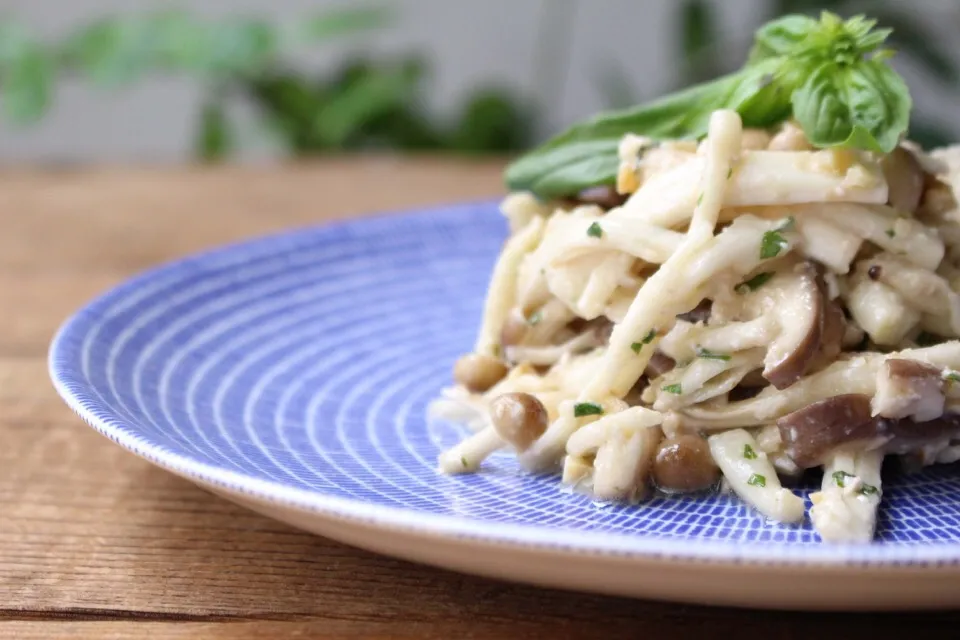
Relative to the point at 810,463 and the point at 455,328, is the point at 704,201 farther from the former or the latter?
the point at 455,328

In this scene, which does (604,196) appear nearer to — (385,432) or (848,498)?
(385,432)

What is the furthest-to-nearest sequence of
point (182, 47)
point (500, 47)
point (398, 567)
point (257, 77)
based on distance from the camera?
point (500, 47), point (257, 77), point (182, 47), point (398, 567)

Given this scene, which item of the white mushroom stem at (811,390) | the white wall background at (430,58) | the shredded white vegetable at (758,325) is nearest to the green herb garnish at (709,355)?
the shredded white vegetable at (758,325)

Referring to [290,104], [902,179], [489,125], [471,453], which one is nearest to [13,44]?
[290,104]

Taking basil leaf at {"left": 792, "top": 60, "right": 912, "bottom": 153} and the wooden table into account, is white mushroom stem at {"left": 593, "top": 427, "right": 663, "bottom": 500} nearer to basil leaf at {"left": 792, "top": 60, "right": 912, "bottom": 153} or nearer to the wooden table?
the wooden table

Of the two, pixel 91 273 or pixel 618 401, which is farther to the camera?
pixel 91 273

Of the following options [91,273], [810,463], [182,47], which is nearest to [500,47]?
[182,47]

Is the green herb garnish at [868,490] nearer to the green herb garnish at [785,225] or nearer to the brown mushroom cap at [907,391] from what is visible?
the brown mushroom cap at [907,391]

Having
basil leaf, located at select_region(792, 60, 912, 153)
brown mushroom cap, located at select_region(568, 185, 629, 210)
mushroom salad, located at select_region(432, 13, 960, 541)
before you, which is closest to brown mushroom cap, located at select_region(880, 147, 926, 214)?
mushroom salad, located at select_region(432, 13, 960, 541)
